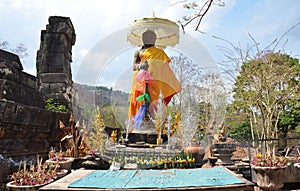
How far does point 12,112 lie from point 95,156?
2795 mm

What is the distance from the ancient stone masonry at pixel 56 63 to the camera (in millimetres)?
6184

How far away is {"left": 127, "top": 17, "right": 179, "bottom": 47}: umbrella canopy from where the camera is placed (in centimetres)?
902

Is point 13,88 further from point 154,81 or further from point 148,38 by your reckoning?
point 148,38

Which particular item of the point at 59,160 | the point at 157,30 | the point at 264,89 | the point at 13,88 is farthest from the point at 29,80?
the point at 264,89

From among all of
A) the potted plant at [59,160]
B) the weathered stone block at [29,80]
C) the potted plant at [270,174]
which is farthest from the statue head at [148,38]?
the potted plant at [270,174]

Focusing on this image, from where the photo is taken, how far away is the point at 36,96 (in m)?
5.31

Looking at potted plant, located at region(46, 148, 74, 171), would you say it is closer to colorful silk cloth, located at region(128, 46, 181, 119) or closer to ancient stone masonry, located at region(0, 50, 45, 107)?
ancient stone masonry, located at region(0, 50, 45, 107)

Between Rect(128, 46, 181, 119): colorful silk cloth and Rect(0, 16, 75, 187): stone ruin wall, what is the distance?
2.89m

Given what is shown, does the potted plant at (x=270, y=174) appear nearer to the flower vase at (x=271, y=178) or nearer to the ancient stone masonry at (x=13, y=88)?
the flower vase at (x=271, y=178)

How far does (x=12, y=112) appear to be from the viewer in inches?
145

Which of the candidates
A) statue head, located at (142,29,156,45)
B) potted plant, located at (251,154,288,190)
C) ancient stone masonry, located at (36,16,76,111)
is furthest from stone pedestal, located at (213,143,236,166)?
statue head, located at (142,29,156,45)

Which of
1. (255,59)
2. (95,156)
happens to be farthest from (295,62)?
(95,156)

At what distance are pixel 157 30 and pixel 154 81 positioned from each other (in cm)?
202

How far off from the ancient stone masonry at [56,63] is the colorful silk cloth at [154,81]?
294cm
